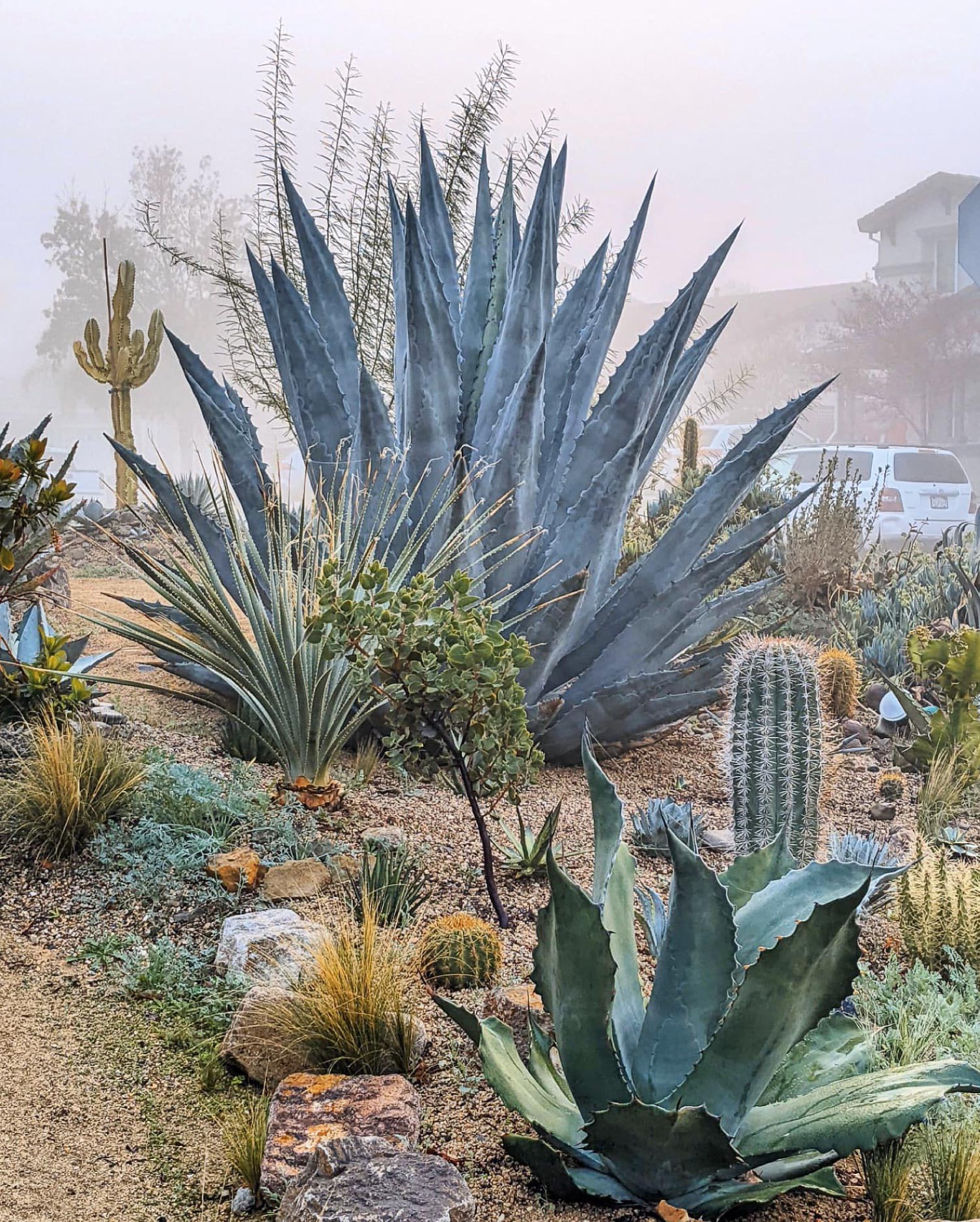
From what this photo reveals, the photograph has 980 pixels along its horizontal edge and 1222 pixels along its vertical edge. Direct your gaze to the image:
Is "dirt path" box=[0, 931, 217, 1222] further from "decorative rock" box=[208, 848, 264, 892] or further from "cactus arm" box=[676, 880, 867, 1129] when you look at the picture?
"cactus arm" box=[676, 880, 867, 1129]

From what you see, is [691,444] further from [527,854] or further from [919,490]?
[527,854]

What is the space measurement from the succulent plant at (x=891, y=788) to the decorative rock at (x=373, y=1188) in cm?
274

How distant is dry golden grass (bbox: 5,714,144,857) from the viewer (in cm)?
278

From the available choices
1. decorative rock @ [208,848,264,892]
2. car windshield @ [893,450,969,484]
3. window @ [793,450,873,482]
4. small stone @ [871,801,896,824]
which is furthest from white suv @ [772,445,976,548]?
decorative rock @ [208,848,264,892]

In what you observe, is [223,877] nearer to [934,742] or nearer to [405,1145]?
[405,1145]

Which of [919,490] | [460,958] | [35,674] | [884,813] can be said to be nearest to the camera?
[460,958]

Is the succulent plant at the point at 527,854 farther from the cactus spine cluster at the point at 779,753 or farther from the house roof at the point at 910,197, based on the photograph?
the house roof at the point at 910,197

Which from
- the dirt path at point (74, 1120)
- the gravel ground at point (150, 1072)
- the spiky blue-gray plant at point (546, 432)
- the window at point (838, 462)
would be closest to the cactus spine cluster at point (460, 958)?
the gravel ground at point (150, 1072)

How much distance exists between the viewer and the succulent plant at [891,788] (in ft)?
12.9

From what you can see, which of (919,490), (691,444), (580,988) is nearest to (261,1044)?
(580,988)

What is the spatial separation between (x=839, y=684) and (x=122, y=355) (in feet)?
23.0

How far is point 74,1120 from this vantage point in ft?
6.33

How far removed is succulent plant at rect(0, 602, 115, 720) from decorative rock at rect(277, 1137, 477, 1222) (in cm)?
218

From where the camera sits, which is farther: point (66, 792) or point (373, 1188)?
point (66, 792)
